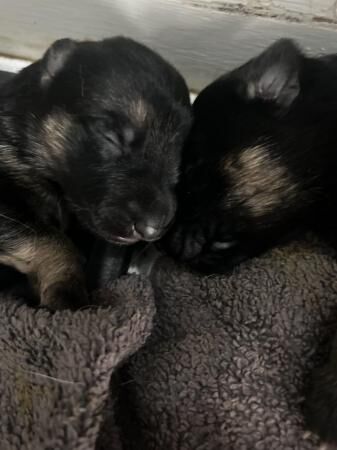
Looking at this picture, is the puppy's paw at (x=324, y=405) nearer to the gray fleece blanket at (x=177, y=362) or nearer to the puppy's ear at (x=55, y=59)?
the gray fleece blanket at (x=177, y=362)

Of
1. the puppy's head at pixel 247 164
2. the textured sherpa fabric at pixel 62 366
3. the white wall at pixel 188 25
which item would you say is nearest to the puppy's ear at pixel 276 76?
the puppy's head at pixel 247 164

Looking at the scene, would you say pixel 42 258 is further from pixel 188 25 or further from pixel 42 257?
pixel 188 25

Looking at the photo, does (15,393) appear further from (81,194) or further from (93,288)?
(81,194)

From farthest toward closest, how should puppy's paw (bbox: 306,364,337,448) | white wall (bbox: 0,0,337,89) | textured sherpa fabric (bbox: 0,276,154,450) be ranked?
white wall (bbox: 0,0,337,89)
puppy's paw (bbox: 306,364,337,448)
textured sherpa fabric (bbox: 0,276,154,450)

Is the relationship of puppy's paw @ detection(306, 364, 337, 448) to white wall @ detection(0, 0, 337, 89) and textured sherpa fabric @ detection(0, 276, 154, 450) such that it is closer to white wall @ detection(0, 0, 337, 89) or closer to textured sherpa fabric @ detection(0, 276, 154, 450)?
textured sherpa fabric @ detection(0, 276, 154, 450)

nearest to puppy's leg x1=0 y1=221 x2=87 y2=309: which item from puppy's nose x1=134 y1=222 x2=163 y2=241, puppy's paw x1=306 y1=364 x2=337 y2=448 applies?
puppy's nose x1=134 y1=222 x2=163 y2=241

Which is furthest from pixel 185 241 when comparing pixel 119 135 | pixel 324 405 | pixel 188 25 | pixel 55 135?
pixel 188 25
